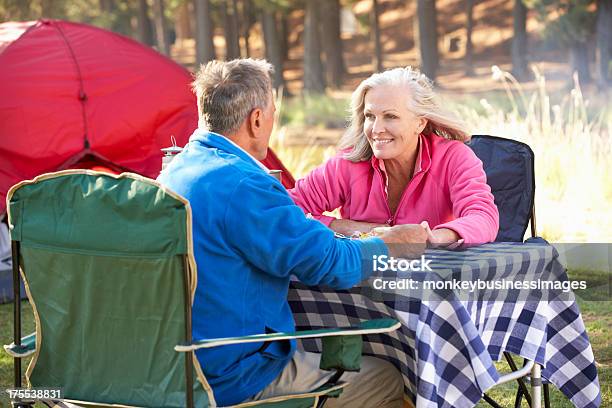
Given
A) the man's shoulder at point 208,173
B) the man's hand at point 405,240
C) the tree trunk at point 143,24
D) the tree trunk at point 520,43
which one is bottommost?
the man's hand at point 405,240

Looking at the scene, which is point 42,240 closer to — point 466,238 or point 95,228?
point 95,228

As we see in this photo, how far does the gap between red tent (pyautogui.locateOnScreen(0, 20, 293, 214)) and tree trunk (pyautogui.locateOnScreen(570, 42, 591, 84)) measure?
14.8 m

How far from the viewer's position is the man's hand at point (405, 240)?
2928mm

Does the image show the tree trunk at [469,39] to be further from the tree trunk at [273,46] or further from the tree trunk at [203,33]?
the tree trunk at [203,33]

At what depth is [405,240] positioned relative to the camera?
296 centimetres

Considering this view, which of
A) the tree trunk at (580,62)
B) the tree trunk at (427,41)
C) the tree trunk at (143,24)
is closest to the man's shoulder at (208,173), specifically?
the tree trunk at (427,41)

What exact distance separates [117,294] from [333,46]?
21.8 metres

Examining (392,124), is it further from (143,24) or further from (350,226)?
(143,24)

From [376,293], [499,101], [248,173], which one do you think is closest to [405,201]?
[376,293]

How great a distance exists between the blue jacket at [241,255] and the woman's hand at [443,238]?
54 cm

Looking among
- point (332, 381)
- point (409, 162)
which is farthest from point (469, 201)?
point (332, 381)

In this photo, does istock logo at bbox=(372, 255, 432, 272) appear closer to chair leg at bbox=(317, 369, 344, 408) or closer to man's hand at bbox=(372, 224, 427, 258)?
man's hand at bbox=(372, 224, 427, 258)

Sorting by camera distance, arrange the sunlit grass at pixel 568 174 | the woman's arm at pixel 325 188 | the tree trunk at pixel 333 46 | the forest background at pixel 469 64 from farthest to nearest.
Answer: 1. the tree trunk at pixel 333 46
2. the forest background at pixel 469 64
3. the sunlit grass at pixel 568 174
4. the woman's arm at pixel 325 188

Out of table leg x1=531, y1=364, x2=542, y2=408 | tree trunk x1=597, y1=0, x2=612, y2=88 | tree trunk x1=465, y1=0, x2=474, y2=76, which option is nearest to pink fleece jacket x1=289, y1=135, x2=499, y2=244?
table leg x1=531, y1=364, x2=542, y2=408
